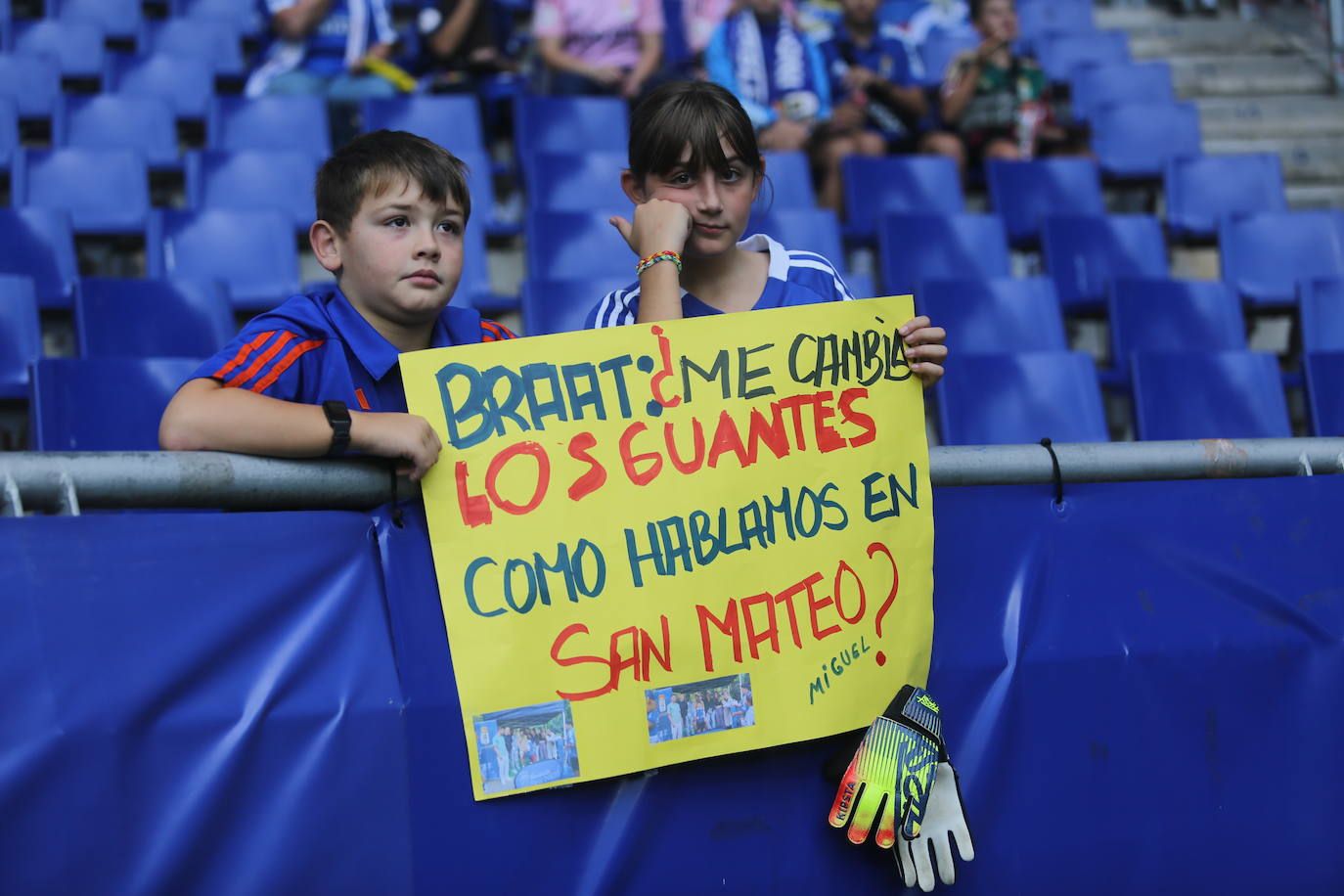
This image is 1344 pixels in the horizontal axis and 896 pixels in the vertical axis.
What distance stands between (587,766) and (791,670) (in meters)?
0.31

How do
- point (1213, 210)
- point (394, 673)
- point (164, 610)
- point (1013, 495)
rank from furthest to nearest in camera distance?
point (1213, 210), point (1013, 495), point (394, 673), point (164, 610)

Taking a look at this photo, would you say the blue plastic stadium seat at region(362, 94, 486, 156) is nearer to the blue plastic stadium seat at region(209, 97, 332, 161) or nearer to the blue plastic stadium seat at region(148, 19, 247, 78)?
the blue plastic stadium seat at region(209, 97, 332, 161)

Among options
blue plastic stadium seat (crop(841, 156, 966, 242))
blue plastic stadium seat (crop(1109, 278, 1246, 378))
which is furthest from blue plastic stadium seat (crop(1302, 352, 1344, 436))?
blue plastic stadium seat (crop(841, 156, 966, 242))

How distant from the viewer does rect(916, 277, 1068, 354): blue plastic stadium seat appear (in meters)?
4.74

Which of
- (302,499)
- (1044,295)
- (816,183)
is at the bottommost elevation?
(302,499)

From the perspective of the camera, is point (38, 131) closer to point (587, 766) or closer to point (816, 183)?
point (816, 183)

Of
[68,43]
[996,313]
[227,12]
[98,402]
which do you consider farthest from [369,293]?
[227,12]

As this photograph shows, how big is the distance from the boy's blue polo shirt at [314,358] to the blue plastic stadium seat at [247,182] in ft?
11.3

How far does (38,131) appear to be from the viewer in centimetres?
621

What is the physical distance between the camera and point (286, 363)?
6.23ft

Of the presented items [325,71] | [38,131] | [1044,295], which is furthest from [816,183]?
[38,131]

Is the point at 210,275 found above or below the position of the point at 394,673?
above

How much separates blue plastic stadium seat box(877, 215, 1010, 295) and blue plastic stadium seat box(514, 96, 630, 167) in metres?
1.30

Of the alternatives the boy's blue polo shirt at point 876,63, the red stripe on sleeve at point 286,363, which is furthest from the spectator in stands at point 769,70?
the red stripe on sleeve at point 286,363
